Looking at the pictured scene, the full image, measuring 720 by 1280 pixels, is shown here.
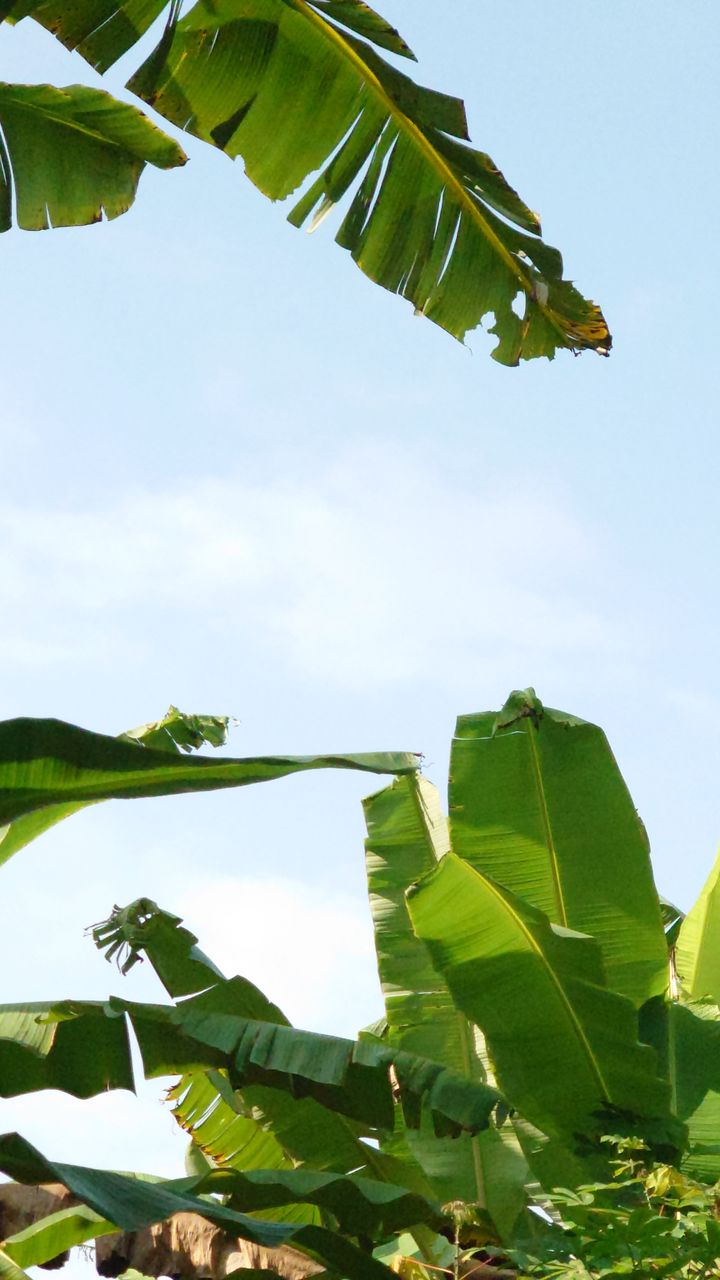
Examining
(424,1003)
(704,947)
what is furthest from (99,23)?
(704,947)

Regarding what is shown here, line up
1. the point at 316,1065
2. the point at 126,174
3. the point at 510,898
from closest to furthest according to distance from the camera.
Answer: the point at 316,1065 < the point at 510,898 < the point at 126,174

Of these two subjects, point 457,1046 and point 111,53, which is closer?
point 111,53

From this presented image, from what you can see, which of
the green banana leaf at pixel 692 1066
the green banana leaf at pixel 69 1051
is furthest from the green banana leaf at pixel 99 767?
the green banana leaf at pixel 692 1066

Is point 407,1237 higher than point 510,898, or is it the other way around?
point 510,898

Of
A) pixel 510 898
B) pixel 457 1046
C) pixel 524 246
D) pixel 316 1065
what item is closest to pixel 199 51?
pixel 524 246

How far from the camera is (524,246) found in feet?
16.8

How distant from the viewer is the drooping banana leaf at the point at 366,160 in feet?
Answer: 16.4

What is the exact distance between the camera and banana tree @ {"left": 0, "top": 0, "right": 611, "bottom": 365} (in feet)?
16.2

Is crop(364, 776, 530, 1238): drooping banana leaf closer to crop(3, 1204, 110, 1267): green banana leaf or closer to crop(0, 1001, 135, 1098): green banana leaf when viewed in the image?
crop(0, 1001, 135, 1098): green banana leaf

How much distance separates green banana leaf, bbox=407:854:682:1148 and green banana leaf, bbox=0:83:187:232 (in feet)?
9.89

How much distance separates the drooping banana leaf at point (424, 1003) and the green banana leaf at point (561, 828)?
436 mm

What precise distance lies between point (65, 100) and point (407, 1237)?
15.3ft

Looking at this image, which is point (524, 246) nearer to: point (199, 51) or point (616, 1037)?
point (199, 51)

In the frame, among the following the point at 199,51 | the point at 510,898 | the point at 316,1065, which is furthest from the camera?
the point at 199,51
